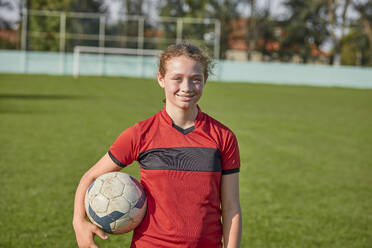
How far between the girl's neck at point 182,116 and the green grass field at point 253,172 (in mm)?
2442

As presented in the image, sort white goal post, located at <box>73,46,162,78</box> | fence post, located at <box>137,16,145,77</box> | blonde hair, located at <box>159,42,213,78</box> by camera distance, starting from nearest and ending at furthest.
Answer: blonde hair, located at <box>159,42,213,78</box> → white goal post, located at <box>73,46,162,78</box> → fence post, located at <box>137,16,145,77</box>

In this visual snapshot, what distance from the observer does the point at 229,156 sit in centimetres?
245

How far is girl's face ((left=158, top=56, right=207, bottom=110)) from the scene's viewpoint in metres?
2.45

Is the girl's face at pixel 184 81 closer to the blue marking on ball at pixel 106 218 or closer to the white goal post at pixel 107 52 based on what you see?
the blue marking on ball at pixel 106 218

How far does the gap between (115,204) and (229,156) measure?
62cm

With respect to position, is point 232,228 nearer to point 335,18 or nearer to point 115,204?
point 115,204

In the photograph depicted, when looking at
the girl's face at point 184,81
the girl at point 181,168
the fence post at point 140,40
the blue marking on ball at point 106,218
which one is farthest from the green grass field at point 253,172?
the fence post at point 140,40

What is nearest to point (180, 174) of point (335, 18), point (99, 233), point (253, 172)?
point (99, 233)

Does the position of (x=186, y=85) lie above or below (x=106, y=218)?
above

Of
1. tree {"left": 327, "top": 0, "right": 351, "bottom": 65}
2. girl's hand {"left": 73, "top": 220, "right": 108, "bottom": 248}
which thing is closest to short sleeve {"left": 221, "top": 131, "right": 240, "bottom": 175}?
girl's hand {"left": 73, "top": 220, "right": 108, "bottom": 248}

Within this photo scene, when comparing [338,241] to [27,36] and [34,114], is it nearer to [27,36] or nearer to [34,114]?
[34,114]

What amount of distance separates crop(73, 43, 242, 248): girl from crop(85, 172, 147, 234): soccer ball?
41 mm

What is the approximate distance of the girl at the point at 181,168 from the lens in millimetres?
2363

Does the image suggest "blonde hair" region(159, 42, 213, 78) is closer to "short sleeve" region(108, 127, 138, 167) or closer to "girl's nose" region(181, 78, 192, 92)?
"girl's nose" region(181, 78, 192, 92)
